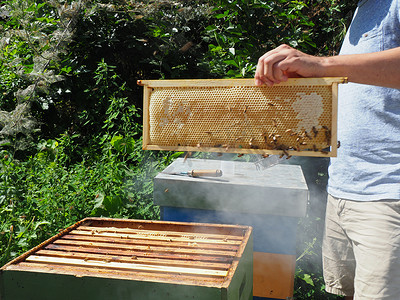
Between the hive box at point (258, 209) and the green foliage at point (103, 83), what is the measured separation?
32.6 inches

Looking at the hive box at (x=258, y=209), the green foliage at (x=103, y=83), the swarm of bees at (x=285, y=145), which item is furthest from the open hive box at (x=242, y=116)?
the green foliage at (x=103, y=83)

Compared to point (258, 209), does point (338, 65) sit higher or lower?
higher

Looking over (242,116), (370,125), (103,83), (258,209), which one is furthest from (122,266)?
(103,83)

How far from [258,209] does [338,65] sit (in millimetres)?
959

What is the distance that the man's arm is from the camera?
140 centimetres

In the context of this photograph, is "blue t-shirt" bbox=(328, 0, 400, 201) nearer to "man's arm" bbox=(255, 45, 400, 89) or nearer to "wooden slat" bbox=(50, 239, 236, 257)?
"man's arm" bbox=(255, 45, 400, 89)

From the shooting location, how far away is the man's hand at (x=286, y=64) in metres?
1.39

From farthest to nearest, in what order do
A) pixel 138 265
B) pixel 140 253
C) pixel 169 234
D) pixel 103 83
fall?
pixel 103 83 < pixel 169 234 < pixel 140 253 < pixel 138 265

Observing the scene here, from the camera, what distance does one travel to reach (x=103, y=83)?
13.0ft

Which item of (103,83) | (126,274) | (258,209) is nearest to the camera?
(126,274)

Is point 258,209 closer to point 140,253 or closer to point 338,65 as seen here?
point 140,253

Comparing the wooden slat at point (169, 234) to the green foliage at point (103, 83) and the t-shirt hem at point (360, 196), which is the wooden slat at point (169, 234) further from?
the green foliage at point (103, 83)

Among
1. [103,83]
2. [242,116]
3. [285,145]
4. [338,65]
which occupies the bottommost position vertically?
[285,145]

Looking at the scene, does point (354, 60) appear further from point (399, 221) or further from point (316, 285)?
point (316, 285)
